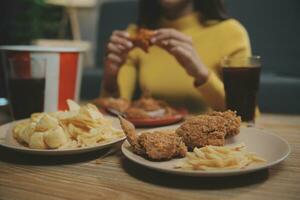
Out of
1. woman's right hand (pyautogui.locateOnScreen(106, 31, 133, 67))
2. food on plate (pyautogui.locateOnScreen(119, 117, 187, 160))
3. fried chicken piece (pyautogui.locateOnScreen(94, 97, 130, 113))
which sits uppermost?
woman's right hand (pyautogui.locateOnScreen(106, 31, 133, 67))

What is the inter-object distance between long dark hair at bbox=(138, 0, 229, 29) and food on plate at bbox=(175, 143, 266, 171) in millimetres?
1220

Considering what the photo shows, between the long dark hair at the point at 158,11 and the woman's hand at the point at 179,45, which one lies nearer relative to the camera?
the woman's hand at the point at 179,45

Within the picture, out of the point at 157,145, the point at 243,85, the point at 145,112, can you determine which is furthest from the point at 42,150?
the point at 243,85

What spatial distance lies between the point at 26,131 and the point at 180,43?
0.68 m

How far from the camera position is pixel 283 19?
2916mm

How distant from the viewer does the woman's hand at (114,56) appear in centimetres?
133

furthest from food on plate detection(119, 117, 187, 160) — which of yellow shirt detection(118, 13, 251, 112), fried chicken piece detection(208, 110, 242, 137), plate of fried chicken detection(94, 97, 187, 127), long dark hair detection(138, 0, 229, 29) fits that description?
long dark hair detection(138, 0, 229, 29)

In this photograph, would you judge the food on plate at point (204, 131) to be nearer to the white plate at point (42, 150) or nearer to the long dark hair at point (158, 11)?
the white plate at point (42, 150)

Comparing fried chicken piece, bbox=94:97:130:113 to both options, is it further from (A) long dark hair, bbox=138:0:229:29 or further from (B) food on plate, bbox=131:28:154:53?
(A) long dark hair, bbox=138:0:229:29

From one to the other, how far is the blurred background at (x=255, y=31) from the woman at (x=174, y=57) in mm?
712

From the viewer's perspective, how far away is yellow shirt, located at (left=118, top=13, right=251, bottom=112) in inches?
64.8

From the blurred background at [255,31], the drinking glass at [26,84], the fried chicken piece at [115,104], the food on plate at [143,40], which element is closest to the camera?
the drinking glass at [26,84]

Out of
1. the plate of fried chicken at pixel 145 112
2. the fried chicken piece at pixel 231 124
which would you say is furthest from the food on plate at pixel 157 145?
the plate of fried chicken at pixel 145 112

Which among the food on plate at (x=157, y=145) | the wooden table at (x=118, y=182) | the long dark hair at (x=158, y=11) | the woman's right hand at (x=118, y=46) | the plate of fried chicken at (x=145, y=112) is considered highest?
the long dark hair at (x=158, y=11)
